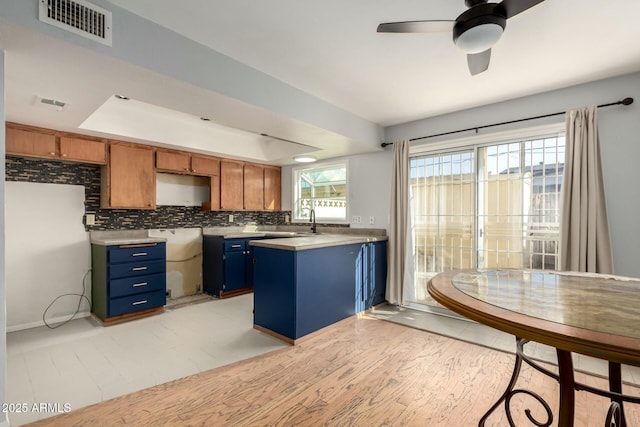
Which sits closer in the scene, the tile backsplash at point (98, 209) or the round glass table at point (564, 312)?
the round glass table at point (564, 312)

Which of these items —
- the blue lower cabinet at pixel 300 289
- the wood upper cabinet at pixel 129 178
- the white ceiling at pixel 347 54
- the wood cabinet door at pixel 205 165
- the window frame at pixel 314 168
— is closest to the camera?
the white ceiling at pixel 347 54

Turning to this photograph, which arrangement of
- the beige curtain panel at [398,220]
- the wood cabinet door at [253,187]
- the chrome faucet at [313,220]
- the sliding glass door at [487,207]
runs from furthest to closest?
the wood cabinet door at [253,187]
the chrome faucet at [313,220]
the beige curtain panel at [398,220]
the sliding glass door at [487,207]

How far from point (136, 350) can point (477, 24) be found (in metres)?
3.44

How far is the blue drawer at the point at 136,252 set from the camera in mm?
3271

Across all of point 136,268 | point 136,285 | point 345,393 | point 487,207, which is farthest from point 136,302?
point 487,207

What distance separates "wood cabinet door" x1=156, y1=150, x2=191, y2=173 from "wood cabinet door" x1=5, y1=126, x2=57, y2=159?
41.2 inches

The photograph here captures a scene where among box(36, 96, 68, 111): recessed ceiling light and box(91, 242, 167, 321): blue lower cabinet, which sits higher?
box(36, 96, 68, 111): recessed ceiling light

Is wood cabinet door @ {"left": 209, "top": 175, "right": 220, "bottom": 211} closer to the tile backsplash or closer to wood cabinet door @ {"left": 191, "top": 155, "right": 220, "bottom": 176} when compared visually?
wood cabinet door @ {"left": 191, "top": 155, "right": 220, "bottom": 176}

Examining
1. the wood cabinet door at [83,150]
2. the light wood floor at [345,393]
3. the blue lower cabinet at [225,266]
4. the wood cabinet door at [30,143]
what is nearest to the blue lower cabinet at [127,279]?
the blue lower cabinet at [225,266]

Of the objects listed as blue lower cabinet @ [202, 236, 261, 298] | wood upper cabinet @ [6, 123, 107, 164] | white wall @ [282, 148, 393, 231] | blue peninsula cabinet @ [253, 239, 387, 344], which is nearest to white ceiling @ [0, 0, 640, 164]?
wood upper cabinet @ [6, 123, 107, 164]

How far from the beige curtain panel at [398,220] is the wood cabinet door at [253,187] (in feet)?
7.83

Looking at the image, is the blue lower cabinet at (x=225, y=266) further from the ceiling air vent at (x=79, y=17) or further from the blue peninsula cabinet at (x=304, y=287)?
the ceiling air vent at (x=79, y=17)

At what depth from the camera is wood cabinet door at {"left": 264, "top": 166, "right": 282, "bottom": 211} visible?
5.28m

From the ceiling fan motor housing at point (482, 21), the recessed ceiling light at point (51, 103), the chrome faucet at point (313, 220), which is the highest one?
the ceiling fan motor housing at point (482, 21)
